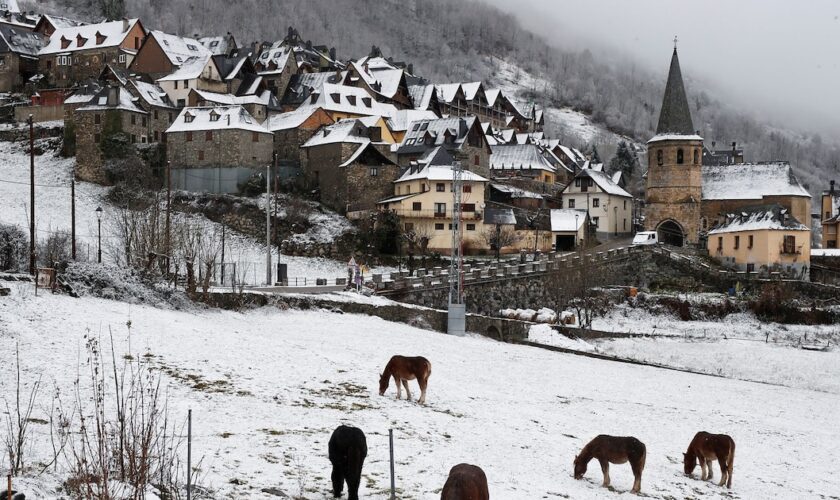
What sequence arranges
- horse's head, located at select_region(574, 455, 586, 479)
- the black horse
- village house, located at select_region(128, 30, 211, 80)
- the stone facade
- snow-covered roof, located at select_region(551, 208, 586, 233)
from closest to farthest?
the black horse < horse's head, located at select_region(574, 455, 586, 479) < snow-covered roof, located at select_region(551, 208, 586, 233) < the stone facade < village house, located at select_region(128, 30, 211, 80)

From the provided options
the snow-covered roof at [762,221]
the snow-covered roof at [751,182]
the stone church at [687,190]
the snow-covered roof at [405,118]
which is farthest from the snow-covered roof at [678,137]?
the snow-covered roof at [405,118]

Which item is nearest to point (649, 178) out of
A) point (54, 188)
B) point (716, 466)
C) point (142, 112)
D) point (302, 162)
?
point (302, 162)

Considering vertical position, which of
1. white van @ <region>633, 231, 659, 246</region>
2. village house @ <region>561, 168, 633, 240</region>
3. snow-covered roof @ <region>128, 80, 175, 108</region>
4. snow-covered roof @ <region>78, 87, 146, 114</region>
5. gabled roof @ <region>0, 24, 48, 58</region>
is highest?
gabled roof @ <region>0, 24, 48, 58</region>

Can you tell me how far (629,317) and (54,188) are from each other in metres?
44.7

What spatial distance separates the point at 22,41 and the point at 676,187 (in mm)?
70298

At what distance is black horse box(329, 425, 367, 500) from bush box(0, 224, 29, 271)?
A: 1204 inches

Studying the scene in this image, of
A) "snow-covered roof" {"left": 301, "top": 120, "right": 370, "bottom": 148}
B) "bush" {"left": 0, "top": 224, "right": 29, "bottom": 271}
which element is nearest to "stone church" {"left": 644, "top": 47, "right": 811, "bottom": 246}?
"snow-covered roof" {"left": 301, "top": 120, "right": 370, "bottom": 148}

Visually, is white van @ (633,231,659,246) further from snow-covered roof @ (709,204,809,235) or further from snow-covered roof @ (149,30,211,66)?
snow-covered roof @ (149,30,211,66)

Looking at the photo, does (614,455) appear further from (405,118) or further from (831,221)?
(405,118)

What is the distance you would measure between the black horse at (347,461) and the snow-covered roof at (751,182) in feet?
228

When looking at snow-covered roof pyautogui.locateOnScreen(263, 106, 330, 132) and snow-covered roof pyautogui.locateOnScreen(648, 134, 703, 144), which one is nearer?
snow-covered roof pyautogui.locateOnScreen(648, 134, 703, 144)

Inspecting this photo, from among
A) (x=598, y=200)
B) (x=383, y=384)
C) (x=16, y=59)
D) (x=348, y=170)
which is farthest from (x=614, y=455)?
(x=16, y=59)

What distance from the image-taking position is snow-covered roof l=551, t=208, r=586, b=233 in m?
71.8

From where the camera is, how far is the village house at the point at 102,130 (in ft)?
239
